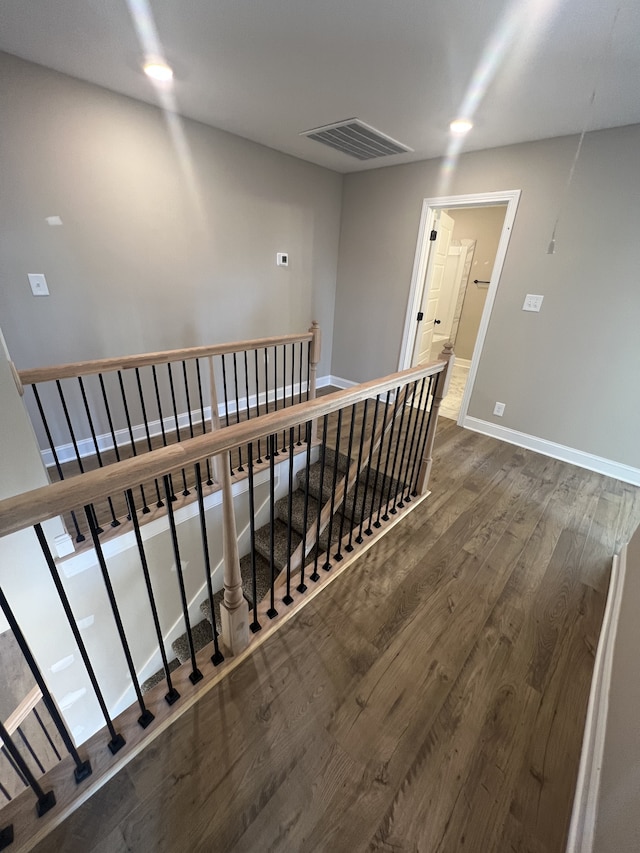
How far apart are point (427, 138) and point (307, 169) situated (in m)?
1.30

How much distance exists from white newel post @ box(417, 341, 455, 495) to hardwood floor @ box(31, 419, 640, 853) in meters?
0.51

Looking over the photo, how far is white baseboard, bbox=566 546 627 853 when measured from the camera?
35.8 inches

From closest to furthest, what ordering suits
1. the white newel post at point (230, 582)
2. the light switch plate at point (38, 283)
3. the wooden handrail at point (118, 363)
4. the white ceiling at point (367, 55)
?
the white newel post at point (230, 582), the white ceiling at point (367, 55), the wooden handrail at point (118, 363), the light switch plate at point (38, 283)

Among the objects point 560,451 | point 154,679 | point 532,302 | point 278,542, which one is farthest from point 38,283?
point 560,451

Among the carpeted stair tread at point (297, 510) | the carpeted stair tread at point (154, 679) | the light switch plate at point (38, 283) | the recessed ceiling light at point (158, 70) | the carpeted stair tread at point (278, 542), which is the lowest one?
the carpeted stair tread at point (154, 679)

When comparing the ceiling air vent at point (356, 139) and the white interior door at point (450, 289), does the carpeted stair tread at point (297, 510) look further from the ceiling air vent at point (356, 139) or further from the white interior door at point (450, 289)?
the white interior door at point (450, 289)

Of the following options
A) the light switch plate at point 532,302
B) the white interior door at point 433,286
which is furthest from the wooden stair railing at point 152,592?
the white interior door at point 433,286

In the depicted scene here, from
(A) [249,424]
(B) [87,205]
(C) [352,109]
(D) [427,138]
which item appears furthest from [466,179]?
(A) [249,424]

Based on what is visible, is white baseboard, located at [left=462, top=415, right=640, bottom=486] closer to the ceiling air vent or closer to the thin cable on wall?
the thin cable on wall

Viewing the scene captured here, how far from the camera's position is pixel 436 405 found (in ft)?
6.75

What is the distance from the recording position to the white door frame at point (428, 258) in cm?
281

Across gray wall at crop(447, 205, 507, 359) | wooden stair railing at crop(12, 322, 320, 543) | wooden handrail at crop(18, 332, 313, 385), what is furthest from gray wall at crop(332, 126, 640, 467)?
wooden handrail at crop(18, 332, 313, 385)

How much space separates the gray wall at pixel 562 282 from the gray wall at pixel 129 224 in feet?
4.41

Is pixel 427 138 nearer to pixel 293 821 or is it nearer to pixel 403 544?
pixel 403 544
